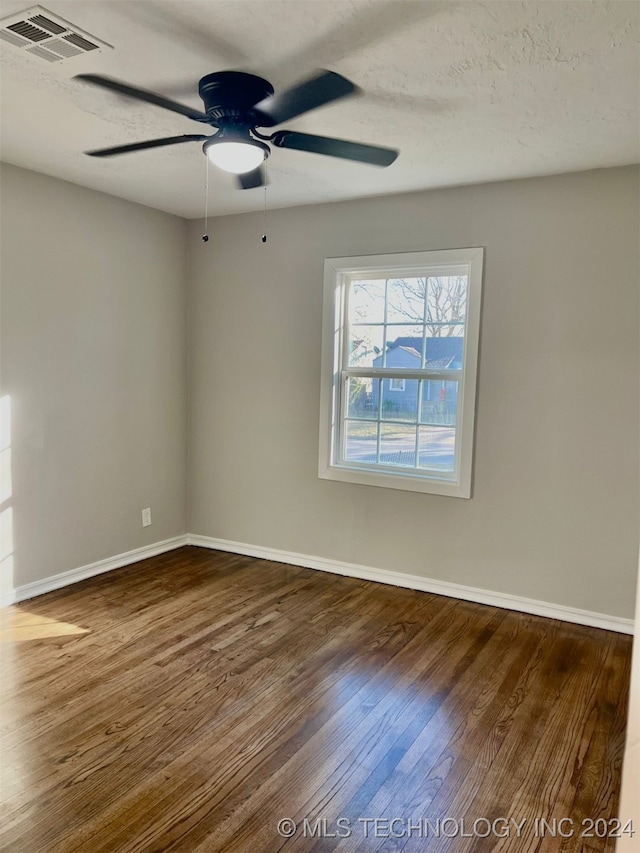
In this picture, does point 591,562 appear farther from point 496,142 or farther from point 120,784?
point 120,784

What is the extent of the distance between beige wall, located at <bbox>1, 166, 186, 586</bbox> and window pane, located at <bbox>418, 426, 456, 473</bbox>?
1.99 metres

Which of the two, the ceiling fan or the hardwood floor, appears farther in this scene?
the ceiling fan

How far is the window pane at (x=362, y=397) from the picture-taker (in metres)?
4.04

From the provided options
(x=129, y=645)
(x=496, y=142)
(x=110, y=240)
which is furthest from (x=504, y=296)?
(x=129, y=645)

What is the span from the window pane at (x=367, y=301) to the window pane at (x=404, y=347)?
149 millimetres

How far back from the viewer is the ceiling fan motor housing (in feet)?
7.06

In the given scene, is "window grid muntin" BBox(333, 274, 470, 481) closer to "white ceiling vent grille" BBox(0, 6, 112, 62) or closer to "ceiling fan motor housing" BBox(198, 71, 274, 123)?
"ceiling fan motor housing" BBox(198, 71, 274, 123)

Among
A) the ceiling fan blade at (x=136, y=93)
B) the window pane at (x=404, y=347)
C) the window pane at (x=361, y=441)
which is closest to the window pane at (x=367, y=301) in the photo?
the window pane at (x=404, y=347)

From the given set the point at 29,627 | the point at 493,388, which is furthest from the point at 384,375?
the point at 29,627

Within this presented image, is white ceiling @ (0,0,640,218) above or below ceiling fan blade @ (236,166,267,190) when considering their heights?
above

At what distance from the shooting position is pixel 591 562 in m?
3.31

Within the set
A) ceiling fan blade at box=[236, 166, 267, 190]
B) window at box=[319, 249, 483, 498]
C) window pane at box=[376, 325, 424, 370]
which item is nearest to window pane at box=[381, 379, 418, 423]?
window at box=[319, 249, 483, 498]

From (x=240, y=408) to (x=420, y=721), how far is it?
2692 millimetres

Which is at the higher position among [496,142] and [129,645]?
[496,142]
